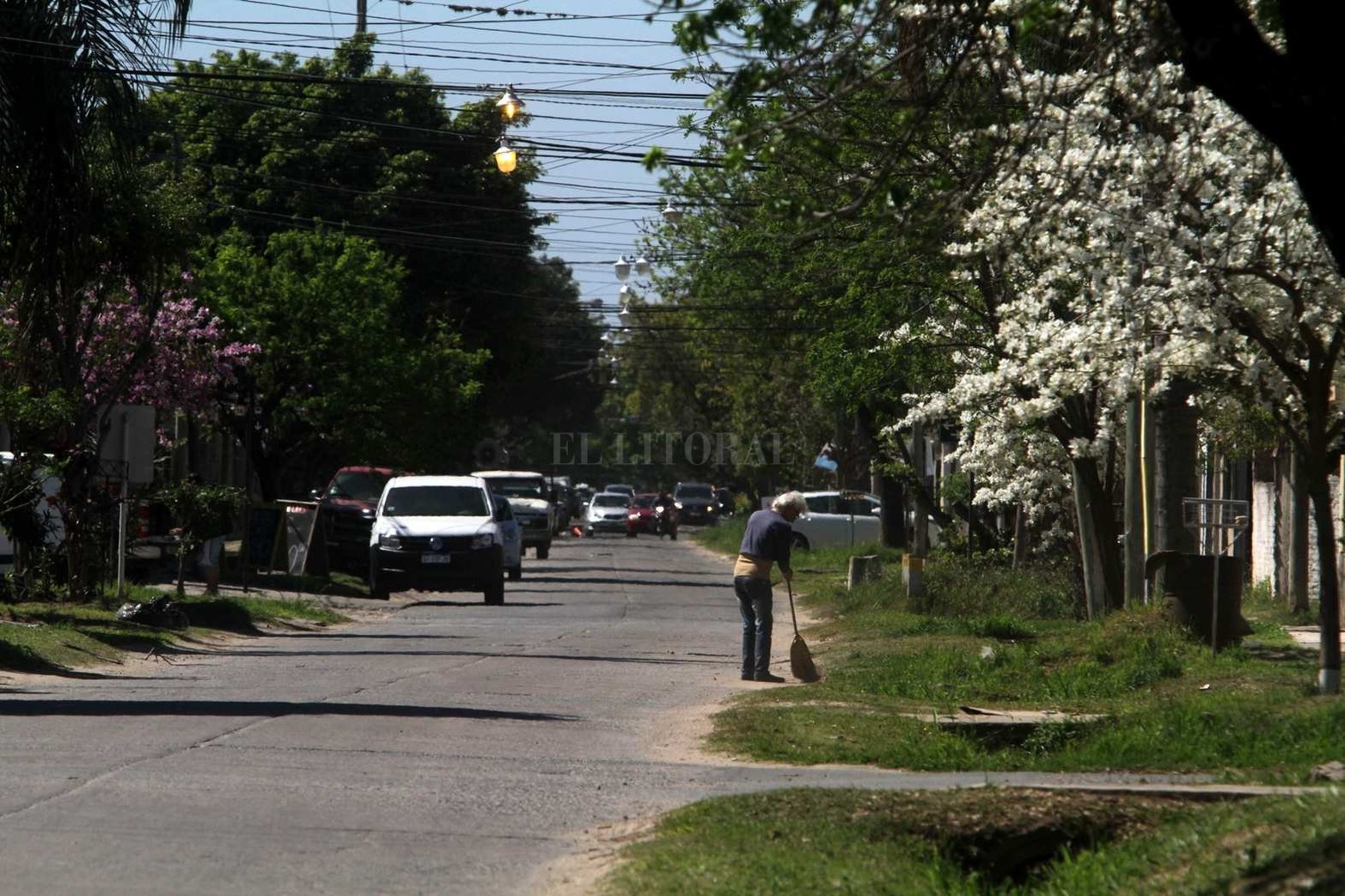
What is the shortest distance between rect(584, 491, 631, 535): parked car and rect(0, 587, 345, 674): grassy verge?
51.3m

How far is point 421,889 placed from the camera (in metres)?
7.36

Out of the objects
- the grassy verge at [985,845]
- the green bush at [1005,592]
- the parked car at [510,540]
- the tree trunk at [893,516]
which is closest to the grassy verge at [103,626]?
the green bush at [1005,592]

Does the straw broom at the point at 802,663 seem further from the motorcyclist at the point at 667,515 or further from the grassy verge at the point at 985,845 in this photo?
the motorcyclist at the point at 667,515

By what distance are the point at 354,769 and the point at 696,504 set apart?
7757 cm

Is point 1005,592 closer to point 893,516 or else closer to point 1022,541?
point 1022,541

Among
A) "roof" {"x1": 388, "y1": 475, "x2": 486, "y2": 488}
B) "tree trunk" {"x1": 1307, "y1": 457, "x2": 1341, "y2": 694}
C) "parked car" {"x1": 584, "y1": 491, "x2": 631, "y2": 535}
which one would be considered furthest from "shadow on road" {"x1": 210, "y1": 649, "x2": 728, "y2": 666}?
"parked car" {"x1": 584, "y1": 491, "x2": 631, "y2": 535}

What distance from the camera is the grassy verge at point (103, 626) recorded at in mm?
16266

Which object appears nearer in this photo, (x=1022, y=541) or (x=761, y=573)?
(x=761, y=573)

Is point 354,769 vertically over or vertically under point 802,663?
under

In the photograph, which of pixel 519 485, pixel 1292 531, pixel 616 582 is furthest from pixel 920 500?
pixel 519 485

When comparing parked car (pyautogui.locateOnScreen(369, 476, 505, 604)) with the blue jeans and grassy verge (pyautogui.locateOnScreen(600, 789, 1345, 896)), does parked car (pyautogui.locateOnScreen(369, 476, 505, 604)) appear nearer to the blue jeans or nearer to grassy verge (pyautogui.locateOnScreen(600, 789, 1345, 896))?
the blue jeans

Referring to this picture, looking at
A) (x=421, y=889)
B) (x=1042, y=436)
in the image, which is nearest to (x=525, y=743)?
(x=421, y=889)

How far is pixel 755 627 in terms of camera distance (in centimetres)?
1686

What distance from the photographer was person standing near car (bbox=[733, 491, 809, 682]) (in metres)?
16.8
